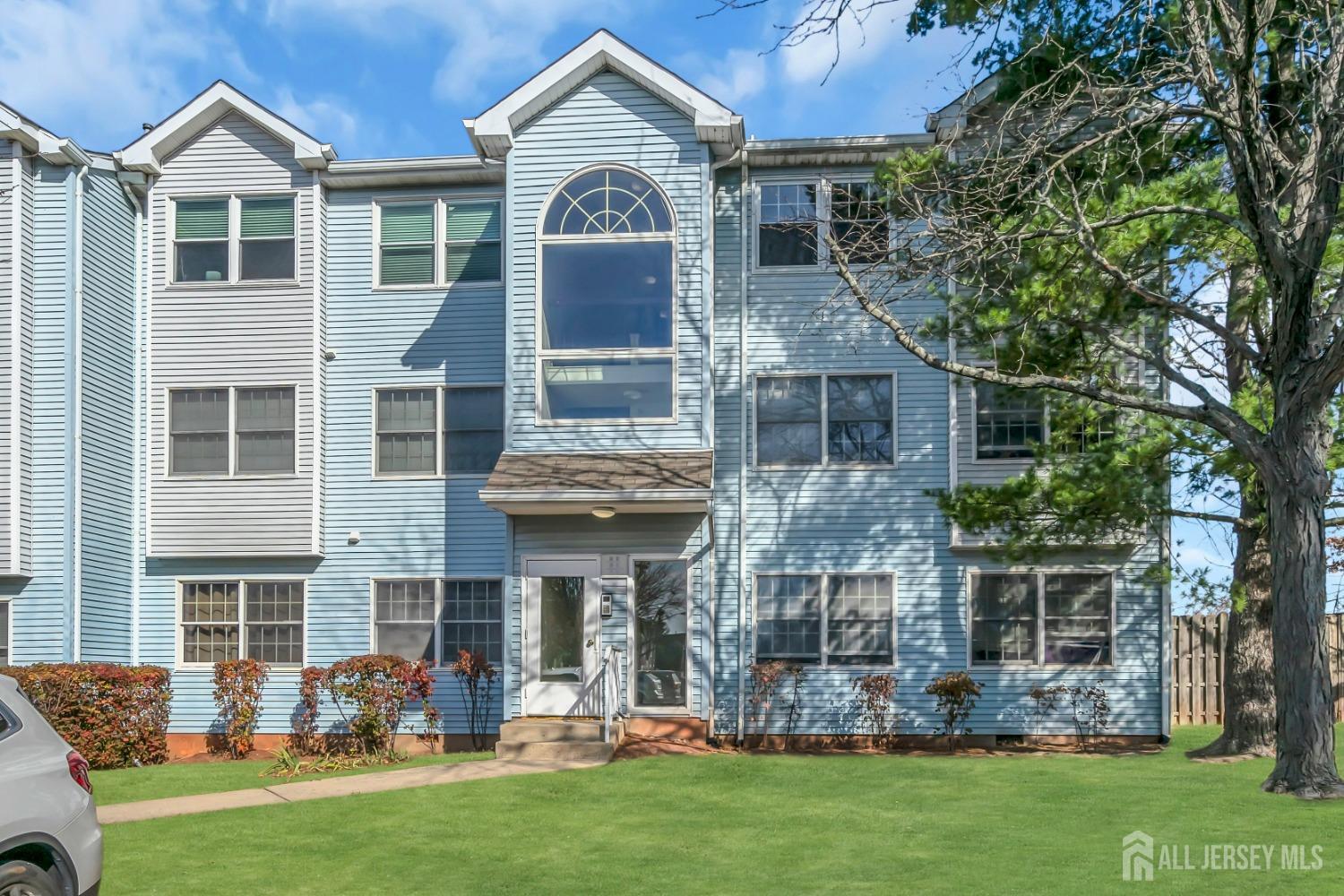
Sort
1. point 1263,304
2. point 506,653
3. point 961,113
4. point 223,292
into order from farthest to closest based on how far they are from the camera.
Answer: point 223,292, point 506,653, point 1263,304, point 961,113

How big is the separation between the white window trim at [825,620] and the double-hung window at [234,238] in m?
8.06

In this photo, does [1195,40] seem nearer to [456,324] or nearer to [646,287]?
[646,287]

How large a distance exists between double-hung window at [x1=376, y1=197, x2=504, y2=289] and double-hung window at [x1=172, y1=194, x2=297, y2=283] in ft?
4.45

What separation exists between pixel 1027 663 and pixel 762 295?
20.4 ft

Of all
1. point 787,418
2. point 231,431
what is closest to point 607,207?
point 787,418

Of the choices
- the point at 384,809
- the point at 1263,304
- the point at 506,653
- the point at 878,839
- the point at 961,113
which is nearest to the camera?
the point at 878,839

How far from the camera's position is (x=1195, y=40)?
34.8 ft

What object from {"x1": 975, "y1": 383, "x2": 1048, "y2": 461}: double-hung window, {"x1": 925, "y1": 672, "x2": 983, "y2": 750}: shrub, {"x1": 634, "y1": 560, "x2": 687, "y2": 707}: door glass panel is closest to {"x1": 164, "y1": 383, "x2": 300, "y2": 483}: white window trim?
{"x1": 634, "y1": 560, "x2": 687, "y2": 707}: door glass panel

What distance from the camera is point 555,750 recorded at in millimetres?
15992

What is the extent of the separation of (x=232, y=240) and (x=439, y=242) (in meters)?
2.95

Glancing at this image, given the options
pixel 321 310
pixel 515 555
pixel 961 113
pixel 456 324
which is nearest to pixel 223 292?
pixel 321 310

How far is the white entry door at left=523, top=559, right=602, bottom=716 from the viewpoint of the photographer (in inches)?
693

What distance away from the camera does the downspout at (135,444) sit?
19047 millimetres

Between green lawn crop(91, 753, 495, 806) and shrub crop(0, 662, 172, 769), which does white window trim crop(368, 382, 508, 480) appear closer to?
green lawn crop(91, 753, 495, 806)
